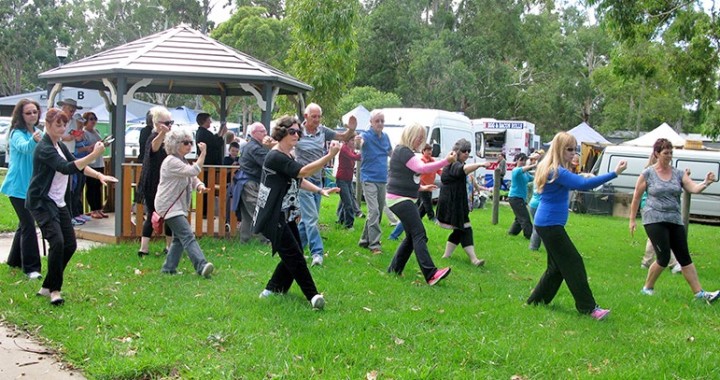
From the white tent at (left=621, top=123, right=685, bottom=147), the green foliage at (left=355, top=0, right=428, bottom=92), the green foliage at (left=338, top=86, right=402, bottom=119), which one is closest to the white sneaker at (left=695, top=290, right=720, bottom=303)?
the white tent at (left=621, top=123, right=685, bottom=147)

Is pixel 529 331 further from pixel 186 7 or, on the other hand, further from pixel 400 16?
pixel 186 7

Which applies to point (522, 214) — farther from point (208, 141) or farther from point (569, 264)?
point (569, 264)

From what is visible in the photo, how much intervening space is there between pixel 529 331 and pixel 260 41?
3670cm

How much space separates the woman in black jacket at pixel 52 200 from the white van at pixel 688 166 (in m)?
15.9

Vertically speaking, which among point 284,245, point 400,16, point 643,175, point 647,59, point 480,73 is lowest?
point 284,245

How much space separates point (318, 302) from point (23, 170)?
346 cm

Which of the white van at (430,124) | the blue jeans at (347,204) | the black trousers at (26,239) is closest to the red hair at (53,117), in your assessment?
the black trousers at (26,239)

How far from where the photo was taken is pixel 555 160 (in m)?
6.59

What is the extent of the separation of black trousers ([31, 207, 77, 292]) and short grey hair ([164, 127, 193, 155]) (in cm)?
146

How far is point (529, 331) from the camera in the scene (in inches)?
240

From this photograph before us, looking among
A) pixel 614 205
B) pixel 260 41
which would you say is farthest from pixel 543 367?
pixel 260 41

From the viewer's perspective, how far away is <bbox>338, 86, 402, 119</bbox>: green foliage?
31.9m

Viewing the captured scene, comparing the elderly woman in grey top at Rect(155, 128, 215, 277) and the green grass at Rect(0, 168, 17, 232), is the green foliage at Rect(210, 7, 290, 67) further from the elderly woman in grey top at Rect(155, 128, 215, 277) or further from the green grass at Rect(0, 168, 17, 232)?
the elderly woman in grey top at Rect(155, 128, 215, 277)

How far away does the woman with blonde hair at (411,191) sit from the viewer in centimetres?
778
